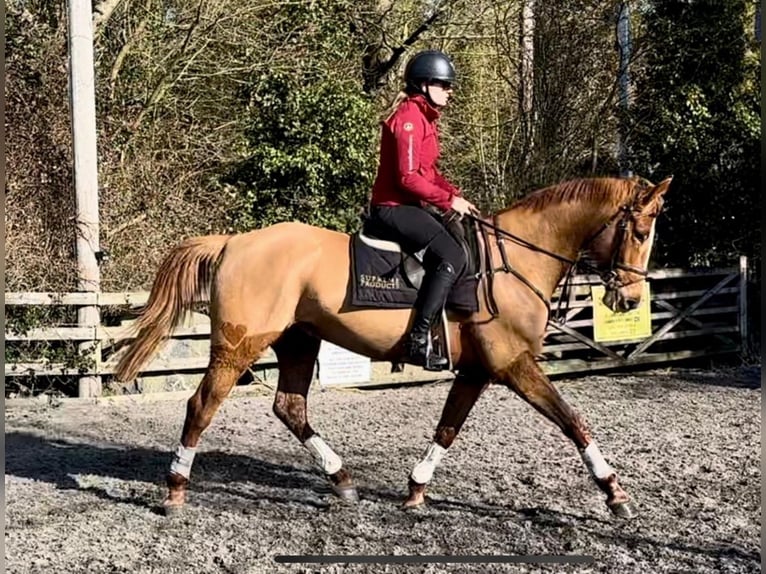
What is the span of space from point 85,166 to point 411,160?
5786mm

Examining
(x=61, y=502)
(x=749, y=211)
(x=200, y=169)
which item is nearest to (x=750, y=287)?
(x=749, y=211)

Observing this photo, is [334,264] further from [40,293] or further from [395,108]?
[40,293]

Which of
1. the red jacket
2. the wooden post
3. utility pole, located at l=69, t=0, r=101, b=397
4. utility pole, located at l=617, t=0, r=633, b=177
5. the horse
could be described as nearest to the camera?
the red jacket

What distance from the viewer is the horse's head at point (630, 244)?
197 inches

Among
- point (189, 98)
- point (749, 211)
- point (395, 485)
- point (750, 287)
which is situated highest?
point (189, 98)

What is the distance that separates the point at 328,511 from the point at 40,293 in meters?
5.19

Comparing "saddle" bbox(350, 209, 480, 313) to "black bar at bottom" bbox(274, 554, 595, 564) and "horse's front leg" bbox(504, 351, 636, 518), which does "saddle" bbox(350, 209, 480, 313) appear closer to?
"horse's front leg" bbox(504, 351, 636, 518)

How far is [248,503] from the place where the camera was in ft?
17.8

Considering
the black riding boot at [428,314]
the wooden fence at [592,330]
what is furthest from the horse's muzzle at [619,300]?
the wooden fence at [592,330]

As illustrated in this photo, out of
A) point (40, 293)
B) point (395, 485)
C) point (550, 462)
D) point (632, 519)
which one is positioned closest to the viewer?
point (632, 519)

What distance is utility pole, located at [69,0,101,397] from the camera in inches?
367

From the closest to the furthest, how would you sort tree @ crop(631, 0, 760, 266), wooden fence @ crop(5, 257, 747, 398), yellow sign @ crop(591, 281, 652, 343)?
wooden fence @ crop(5, 257, 747, 398) < yellow sign @ crop(591, 281, 652, 343) < tree @ crop(631, 0, 760, 266)

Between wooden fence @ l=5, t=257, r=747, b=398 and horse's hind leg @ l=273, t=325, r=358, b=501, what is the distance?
13.0 feet

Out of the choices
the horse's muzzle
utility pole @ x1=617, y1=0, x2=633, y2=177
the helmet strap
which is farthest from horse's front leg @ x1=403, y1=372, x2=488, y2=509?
utility pole @ x1=617, y1=0, x2=633, y2=177
